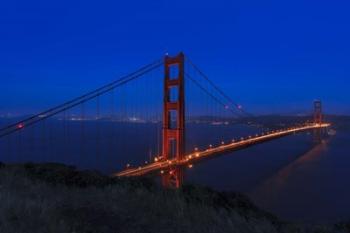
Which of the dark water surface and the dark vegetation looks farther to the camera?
the dark water surface

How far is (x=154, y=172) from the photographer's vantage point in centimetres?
1770

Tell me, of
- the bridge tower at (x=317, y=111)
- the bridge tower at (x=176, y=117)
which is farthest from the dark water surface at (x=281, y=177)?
the bridge tower at (x=317, y=111)

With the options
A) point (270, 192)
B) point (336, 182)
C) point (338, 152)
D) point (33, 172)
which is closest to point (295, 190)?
point (270, 192)

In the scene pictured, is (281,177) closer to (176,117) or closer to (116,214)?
(176,117)

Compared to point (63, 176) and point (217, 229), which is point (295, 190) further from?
point (217, 229)

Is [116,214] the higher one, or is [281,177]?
[116,214]

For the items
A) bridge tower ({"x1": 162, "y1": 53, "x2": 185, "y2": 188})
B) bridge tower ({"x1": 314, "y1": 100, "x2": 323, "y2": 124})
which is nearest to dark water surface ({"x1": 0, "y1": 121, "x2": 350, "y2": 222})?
bridge tower ({"x1": 162, "y1": 53, "x2": 185, "y2": 188})

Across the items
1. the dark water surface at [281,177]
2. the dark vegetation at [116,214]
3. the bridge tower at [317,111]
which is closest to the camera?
the dark vegetation at [116,214]

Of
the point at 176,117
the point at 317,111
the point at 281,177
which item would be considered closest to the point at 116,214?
Result: the point at 176,117

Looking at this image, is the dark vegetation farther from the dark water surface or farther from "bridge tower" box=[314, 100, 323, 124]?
"bridge tower" box=[314, 100, 323, 124]

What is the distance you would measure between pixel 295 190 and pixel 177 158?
27.9 ft

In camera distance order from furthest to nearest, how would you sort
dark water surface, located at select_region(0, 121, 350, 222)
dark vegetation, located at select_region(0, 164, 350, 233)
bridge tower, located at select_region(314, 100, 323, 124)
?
bridge tower, located at select_region(314, 100, 323, 124), dark water surface, located at select_region(0, 121, 350, 222), dark vegetation, located at select_region(0, 164, 350, 233)

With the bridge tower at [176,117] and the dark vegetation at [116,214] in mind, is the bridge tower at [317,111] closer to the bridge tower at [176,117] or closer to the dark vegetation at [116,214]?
the bridge tower at [176,117]

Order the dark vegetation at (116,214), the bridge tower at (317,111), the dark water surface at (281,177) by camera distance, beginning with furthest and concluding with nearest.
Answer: the bridge tower at (317,111), the dark water surface at (281,177), the dark vegetation at (116,214)
